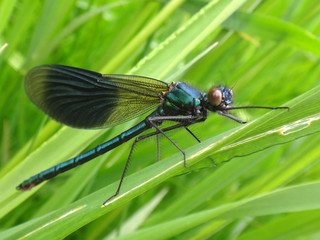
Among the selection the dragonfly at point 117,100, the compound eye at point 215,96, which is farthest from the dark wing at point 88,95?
the compound eye at point 215,96

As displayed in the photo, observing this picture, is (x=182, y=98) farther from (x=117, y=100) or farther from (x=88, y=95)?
(x=88, y=95)

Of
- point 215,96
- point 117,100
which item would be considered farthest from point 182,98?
point 117,100

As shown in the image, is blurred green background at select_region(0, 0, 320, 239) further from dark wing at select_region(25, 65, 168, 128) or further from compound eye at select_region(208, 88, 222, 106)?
compound eye at select_region(208, 88, 222, 106)

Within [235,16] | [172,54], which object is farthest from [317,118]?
[235,16]

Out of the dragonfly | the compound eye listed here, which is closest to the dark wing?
the dragonfly

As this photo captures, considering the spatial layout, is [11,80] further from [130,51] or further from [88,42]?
[130,51]
